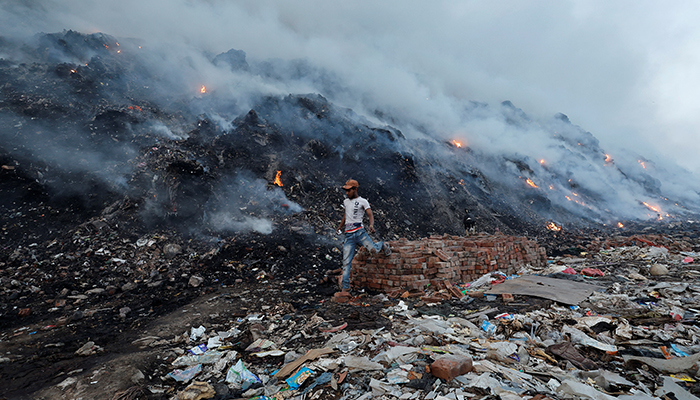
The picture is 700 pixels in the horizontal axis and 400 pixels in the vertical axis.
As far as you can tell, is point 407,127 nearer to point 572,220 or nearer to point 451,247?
point 572,220

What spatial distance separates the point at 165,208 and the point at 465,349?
31.8 ft

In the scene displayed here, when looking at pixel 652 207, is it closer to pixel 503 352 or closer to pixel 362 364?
pixel 503 352

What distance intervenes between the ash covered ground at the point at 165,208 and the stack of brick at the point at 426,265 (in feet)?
3.24

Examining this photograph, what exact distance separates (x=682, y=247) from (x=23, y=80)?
29607 millimetres

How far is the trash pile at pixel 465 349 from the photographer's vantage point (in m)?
1.89

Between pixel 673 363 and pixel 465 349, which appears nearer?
pixel 673 363

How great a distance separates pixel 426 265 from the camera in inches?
212

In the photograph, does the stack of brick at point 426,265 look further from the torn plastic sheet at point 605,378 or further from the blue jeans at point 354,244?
the torn plastic sheet at point 605,378

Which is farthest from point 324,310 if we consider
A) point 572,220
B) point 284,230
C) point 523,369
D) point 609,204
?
point 609,204

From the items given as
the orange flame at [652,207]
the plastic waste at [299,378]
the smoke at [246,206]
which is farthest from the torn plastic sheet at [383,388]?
the orange flame at [652,207]

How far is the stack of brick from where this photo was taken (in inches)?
210

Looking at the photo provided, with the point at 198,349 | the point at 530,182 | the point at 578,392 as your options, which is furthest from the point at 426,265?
the point at 530,182

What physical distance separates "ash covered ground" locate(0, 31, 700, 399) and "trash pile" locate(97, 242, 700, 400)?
1.09 ft

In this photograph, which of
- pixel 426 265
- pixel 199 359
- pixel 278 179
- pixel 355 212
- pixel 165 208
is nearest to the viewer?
pixel 199 359
